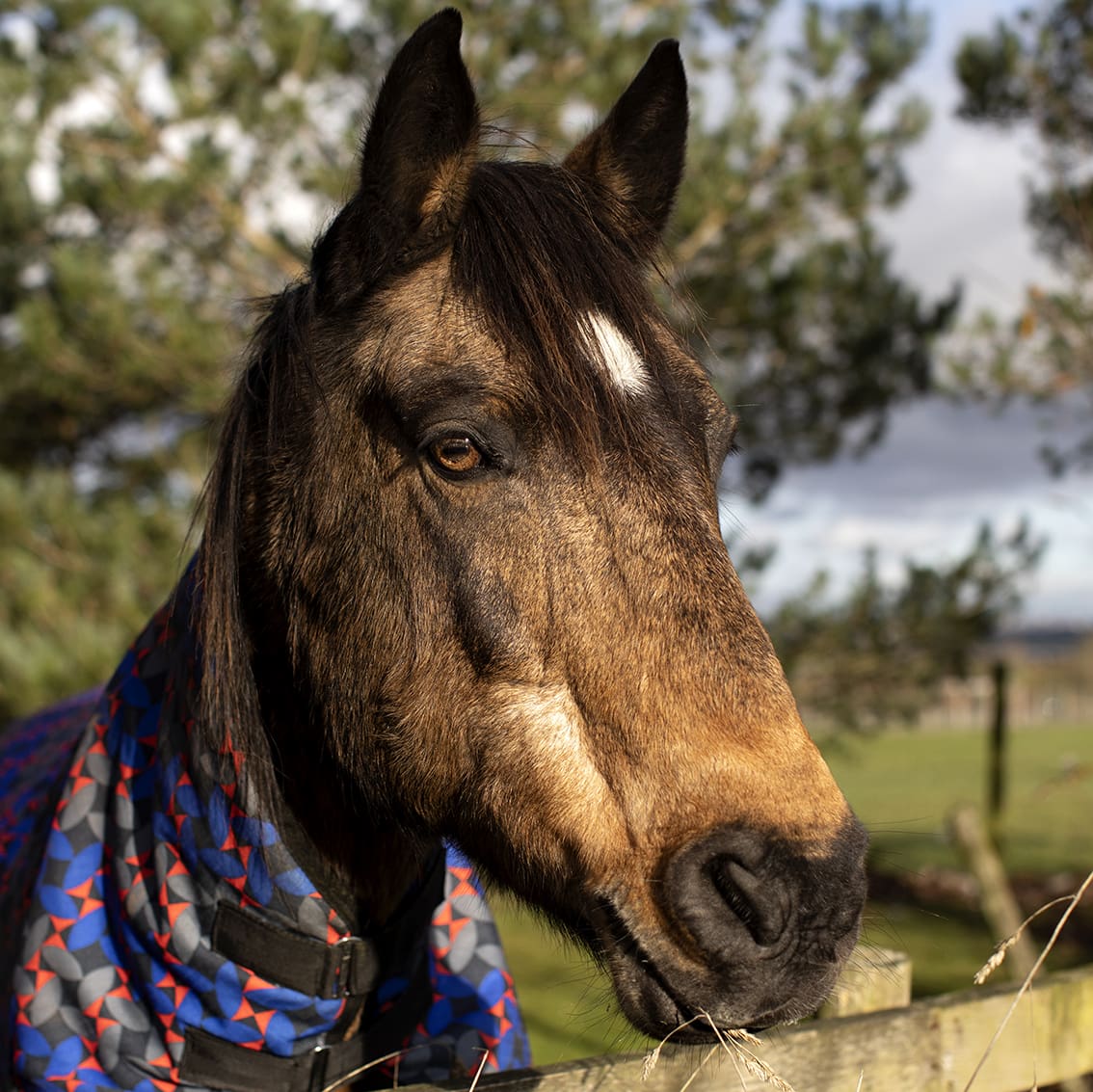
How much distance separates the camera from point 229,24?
7098 millimetres

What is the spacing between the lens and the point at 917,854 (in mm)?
12164

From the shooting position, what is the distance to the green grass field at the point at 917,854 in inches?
89.0

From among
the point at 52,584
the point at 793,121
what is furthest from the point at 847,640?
the point at 52,584

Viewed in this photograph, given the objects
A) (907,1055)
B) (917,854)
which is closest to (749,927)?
(907,1055)

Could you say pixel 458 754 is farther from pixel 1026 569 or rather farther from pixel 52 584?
pixel 1026 569

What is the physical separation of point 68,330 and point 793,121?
5.39 metres

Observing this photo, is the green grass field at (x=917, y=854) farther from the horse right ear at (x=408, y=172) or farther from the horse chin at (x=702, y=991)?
the horse right ear at (x=408, y=172)

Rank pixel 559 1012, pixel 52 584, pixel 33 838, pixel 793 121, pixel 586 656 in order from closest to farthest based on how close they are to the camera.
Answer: pixel 586 656 → pixel 33 838 → pixel 52 584 → pixel 559 1012 → pixel 793 121

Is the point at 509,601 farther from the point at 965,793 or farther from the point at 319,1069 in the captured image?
the point at 965,793

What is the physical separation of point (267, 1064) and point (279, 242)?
254 inches

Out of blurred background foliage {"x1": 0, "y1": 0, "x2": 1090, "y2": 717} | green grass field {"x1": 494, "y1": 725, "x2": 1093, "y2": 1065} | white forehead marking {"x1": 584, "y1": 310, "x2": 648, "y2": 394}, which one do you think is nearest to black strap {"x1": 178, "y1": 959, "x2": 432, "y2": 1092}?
green grass field {"x1": 494, "y1": 725, "x2": 1093, "y2": 1065}

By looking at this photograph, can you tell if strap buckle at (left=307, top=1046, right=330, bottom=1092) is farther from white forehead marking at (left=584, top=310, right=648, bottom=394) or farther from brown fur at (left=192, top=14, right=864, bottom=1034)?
white forehead marking at (left=584, top=310, right=648, bottom=394)

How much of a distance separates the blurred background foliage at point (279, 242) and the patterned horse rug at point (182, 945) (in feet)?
13.4

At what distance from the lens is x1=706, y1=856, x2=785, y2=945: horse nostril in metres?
1.33
